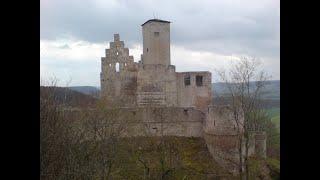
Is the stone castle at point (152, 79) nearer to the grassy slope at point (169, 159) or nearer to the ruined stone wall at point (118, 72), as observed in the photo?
the ruined stone wall at point (118, 72)

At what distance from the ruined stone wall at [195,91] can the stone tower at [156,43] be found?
1657 millimetres

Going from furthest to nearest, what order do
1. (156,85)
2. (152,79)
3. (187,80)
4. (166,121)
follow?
1. (187,80)
2. (152,79)
3. (156,85)
4. (166,121)

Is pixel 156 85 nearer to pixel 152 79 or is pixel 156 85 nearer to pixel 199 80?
pixel 152 79

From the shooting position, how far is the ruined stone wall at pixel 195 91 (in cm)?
2648

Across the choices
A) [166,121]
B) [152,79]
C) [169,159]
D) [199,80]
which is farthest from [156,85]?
[169,159]

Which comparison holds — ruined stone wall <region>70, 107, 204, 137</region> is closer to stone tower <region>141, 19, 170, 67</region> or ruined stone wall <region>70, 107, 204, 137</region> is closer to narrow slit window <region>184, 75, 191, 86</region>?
narrow slit window <region>184, 75, 191, 86</region>

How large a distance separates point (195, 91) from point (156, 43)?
12.5ft

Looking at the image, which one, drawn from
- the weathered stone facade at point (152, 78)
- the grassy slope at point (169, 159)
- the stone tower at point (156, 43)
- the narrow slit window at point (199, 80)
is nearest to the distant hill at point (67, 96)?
the grassy slope at point (169, 159)

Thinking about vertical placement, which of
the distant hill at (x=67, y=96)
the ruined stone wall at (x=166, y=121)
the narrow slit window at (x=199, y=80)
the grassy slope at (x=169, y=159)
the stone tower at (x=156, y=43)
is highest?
the stone tower at (x=156, y=43)

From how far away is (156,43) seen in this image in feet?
90.8

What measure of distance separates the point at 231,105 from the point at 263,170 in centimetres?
297

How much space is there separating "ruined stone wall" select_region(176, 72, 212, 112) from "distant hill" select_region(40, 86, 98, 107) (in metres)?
6.77

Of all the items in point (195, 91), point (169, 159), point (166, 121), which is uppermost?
point (195, 91)
